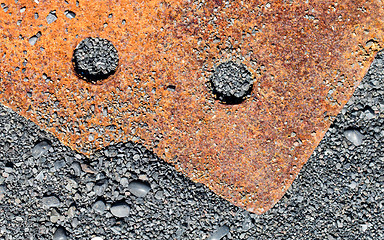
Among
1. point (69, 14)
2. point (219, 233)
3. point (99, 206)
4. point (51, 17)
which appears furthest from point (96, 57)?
point (219, 233)

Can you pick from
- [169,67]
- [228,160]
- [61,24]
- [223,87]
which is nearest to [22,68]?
[61,24]

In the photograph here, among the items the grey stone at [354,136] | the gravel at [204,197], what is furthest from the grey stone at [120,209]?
the grey stone at [354,136]

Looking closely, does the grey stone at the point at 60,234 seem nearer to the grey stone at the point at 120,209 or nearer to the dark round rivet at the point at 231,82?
the grey stone at the point at 120,209

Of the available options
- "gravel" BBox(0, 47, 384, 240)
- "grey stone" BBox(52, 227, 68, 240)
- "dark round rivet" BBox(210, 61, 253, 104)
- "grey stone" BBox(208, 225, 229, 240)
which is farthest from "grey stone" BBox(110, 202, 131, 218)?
"dark round rivet" BBox(210, 61, 253, 104)

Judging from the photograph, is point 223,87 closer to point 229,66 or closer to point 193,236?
point 229,66

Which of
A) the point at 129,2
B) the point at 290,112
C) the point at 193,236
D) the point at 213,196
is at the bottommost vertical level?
the point at 193,236

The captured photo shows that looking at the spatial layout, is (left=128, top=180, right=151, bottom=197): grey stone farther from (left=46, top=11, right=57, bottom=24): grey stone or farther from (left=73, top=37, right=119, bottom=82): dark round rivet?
(left=46, top=11, right=57, bottom=24): grey stone
